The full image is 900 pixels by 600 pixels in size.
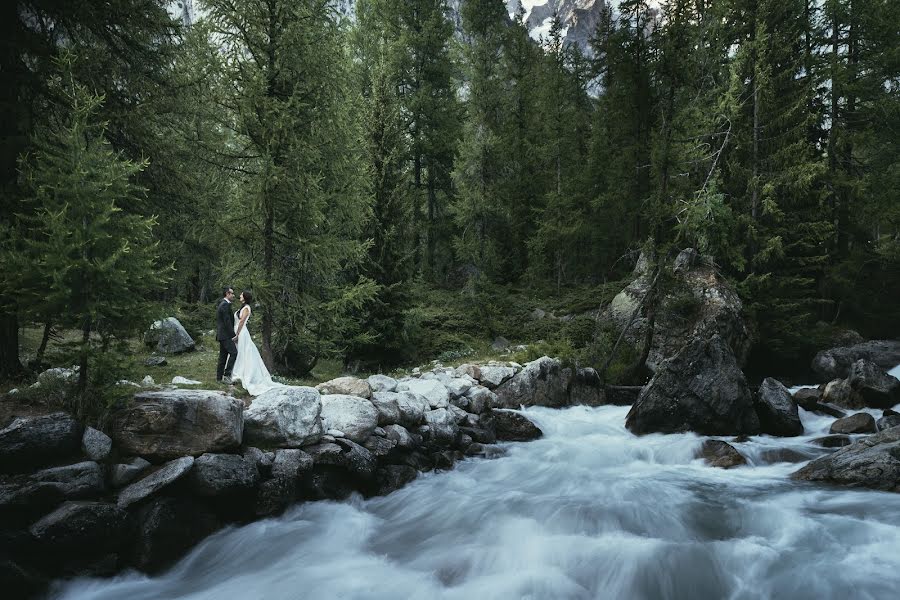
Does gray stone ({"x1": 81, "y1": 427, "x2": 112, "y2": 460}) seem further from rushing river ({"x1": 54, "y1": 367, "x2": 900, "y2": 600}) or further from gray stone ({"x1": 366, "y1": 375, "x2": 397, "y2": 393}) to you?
gray stone ({"x1": 366, "y1": 375, "x2": 397, "y2": 393})

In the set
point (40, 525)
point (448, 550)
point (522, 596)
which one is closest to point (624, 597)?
point (522, 596)

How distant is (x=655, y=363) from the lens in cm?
1494

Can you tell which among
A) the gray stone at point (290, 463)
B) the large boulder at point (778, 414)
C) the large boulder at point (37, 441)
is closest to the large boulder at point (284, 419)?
the gray stone at point (290, 463)

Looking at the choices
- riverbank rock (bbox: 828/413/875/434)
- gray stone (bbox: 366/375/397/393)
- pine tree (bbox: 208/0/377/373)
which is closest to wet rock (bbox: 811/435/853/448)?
riverbank rock (bbox: 828/413/875/434)

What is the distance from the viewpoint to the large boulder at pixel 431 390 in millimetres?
10648

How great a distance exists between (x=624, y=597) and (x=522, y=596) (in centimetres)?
125

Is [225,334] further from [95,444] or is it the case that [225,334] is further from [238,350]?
[95,444]

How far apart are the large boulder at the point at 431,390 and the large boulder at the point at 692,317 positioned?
7.16 m

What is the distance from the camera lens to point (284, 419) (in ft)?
24.0

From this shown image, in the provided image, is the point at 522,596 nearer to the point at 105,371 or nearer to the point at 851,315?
the point at 105,371

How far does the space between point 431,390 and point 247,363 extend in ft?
13.1

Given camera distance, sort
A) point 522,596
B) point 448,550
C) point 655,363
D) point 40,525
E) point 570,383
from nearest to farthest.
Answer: point 40,525 → point 522,596 → point 448,550 → point 570,383 → point 655,363

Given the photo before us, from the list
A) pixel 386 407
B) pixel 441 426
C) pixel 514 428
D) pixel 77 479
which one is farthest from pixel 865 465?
pixel 77 479

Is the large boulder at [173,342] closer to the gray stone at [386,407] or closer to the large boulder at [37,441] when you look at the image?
the gray stone at [386,407]
